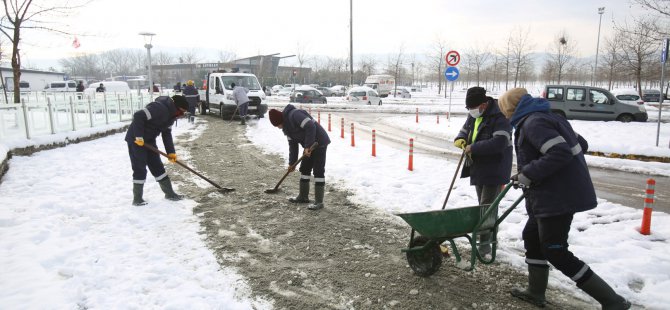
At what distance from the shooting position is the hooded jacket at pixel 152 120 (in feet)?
19.9

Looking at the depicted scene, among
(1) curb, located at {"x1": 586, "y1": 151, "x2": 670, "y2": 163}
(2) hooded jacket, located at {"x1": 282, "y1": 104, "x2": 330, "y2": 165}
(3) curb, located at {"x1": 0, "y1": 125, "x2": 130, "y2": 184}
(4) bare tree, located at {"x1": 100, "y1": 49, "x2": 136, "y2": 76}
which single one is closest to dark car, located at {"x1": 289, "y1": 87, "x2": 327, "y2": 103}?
(3) curb, located at {"x1": 0, "y1": 125, "x2": 130, "y2": 184}

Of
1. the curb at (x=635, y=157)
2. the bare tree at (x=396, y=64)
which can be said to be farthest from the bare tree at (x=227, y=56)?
the curb at (x=635, y=157)

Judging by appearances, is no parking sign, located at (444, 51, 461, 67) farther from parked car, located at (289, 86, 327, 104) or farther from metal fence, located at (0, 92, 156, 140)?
parked car, located at (289, 86, 327, 104)

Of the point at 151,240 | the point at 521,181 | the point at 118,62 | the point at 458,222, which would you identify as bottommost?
the point at 151,240

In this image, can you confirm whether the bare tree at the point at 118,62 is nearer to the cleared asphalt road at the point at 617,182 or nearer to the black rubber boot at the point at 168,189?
the cleared asphalt road at the point at 617,182

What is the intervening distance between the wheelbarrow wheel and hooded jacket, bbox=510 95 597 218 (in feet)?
3.44

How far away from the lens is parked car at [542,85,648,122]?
53.3ft

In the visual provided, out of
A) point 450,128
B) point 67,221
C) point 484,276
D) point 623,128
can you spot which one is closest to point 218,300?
point 484,276

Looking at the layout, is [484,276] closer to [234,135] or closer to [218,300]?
[218,300]

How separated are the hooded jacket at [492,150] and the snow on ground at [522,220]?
2.93ft

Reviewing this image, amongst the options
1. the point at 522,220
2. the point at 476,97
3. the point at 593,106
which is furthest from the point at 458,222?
the point at 593,106

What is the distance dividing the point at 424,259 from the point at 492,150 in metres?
1.25

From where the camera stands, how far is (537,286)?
341 cm

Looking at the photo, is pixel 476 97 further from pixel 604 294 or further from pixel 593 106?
pixel 593 106
